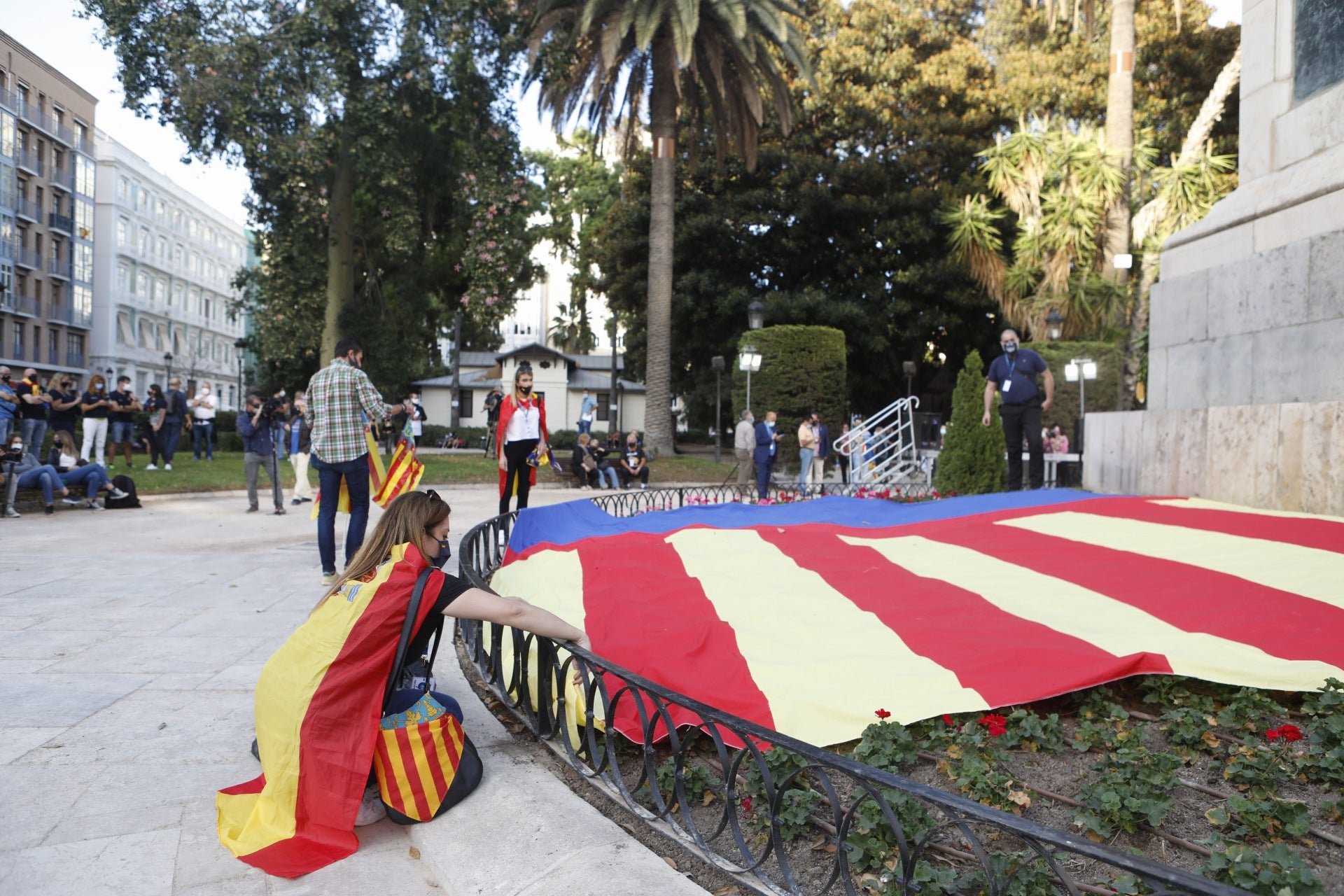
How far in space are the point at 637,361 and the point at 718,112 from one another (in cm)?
1297

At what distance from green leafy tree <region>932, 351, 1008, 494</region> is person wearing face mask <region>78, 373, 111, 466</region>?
44.6ft

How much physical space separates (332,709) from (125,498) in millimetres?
11367

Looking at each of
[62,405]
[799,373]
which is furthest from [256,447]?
[799,373]

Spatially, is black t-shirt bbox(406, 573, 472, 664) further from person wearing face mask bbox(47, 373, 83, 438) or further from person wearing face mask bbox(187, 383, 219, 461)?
person wearing face mask bbox(187, 383, 219, 461)

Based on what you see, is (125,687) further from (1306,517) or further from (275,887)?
(1306,517)

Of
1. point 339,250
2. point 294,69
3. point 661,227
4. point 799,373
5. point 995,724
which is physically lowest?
point 995,724

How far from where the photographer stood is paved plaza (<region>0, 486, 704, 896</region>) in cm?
264

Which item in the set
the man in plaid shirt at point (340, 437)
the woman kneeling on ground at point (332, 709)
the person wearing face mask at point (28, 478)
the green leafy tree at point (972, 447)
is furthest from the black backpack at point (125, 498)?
the woman kneeling on ground at point (332, 709)

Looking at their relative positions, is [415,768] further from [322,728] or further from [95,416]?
[95,416]

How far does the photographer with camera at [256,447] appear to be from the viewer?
1214cm

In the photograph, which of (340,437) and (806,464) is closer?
(340,437)

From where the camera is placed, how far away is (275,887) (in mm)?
2652

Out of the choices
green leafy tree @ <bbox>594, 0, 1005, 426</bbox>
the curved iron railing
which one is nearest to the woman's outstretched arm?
the curved iron railing

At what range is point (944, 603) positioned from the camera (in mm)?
4715
